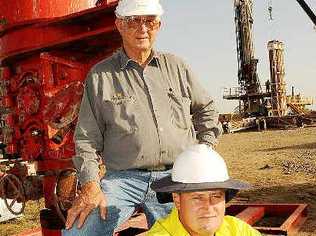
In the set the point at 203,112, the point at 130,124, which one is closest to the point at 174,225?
the point at 130,124

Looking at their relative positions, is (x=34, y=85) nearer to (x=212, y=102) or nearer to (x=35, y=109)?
(x=35, y=109)

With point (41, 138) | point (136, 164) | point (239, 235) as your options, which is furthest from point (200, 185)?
point (41, 138)

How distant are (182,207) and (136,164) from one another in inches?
25.7

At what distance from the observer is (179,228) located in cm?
214

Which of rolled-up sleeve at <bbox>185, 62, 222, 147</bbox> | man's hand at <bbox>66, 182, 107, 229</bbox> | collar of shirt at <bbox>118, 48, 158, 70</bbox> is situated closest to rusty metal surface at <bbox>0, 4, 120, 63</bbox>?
collar of shirt at <bbox>118, 48, 158, 70</bbox>

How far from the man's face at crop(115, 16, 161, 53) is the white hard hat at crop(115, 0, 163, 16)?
0.09 feet

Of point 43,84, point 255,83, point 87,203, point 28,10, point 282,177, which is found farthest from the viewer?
point 255,83

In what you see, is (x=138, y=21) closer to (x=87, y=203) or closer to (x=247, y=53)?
(x=87, y=203)

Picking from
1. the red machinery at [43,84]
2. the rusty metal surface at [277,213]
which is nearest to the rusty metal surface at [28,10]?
the red machinery at [43,84]

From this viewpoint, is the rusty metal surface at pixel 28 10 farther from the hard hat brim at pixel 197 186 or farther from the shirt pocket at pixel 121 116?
the hard hat brim at pixel 197 186

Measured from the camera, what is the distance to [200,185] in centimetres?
211

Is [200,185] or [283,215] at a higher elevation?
[200,185]

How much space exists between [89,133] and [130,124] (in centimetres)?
25

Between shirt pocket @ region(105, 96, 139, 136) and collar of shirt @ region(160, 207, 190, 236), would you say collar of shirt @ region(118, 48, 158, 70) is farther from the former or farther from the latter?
collar of shirt @ region(160, 207, 190, 236)
